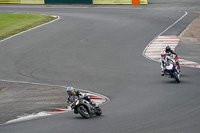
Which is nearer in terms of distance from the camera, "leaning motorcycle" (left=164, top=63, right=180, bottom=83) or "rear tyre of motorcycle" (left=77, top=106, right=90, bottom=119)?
"rear tyre of motorcycle" (left=77, top=106, right=90, bottom=119)

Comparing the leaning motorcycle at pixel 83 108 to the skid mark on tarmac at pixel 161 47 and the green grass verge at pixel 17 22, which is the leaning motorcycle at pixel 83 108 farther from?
the green grass verge at pixel 17 22

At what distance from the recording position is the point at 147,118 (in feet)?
50.6

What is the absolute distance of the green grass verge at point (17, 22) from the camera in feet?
148

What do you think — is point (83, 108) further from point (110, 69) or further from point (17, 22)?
point (17, 22)

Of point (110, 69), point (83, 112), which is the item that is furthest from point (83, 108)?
point (110, 69)

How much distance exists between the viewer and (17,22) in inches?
1991

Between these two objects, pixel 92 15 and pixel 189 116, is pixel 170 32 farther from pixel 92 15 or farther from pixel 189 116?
pixel 189 116

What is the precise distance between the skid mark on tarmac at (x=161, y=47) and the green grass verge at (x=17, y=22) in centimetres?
1468

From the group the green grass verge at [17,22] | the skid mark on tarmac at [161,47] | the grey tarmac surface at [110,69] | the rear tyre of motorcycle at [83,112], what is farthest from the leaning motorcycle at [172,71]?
the green grass verge at [17,22]

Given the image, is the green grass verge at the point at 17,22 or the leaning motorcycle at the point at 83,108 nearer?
the leaning motorcycle at the point at 83,108

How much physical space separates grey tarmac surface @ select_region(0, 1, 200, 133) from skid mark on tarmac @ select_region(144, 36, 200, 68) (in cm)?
77

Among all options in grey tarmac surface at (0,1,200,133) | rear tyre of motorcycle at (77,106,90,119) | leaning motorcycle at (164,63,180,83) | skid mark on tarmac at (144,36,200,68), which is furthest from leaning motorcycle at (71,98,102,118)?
skid mark on tarmac at (144,36,200,68)

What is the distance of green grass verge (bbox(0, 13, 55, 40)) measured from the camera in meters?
45.2

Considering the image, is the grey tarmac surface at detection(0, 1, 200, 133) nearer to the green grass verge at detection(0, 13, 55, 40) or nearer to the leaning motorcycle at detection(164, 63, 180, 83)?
the leaning motorcycle at detection(164, 63, 180, 83)
